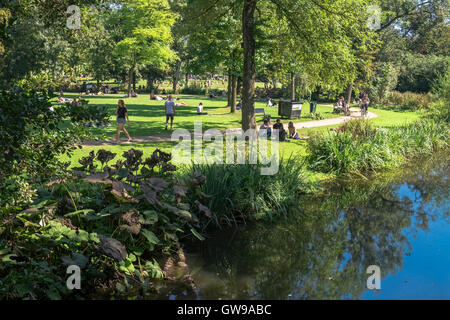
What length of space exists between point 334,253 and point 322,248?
267 mm

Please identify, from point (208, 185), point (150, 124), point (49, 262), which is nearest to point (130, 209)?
point (49, 262)

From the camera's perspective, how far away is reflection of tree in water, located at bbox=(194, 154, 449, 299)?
580 cm

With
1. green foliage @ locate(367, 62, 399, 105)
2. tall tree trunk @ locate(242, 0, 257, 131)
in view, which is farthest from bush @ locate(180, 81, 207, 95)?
tall tree trunk @ locate(242, 0, 257, 131)

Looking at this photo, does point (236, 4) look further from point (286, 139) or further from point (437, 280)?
point (437, 280)

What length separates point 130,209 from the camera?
5738mm

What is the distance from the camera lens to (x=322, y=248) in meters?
7.18

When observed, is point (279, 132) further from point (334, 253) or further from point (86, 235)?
point (86, 235)

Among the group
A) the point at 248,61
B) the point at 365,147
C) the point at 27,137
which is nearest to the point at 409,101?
the point at 365,147

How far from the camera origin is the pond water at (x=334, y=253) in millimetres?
5738

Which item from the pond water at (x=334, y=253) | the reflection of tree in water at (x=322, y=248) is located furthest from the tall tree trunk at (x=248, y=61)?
the pond water at (x=334, y=253)

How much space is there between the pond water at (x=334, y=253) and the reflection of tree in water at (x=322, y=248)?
0.05 ft

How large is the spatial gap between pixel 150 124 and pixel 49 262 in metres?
15.1

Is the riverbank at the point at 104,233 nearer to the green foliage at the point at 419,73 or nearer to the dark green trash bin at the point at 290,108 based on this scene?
the dark green trash bin at the point at 290,108

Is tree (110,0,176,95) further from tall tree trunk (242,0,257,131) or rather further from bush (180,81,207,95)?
tall tree trunk (242,0,257,131)
